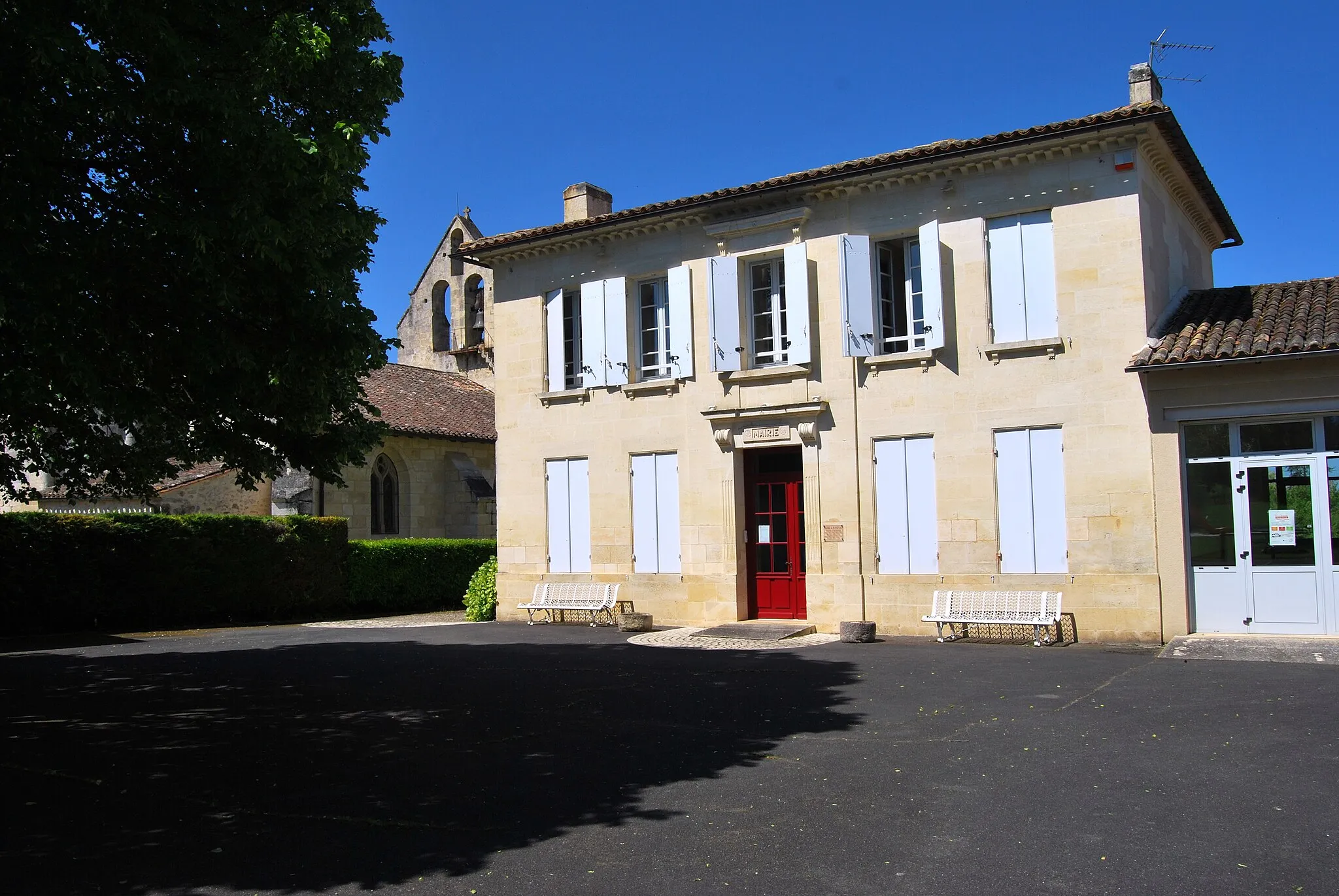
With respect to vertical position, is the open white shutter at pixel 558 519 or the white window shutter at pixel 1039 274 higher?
the white window shutter at pixel 1039 274

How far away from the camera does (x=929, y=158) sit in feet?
46.4

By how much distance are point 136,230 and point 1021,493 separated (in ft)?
33.7

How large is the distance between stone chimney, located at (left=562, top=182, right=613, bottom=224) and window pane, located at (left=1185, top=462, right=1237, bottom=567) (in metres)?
10.3

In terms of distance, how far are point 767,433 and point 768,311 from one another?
71.9 inches

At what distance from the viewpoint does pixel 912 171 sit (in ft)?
47.4

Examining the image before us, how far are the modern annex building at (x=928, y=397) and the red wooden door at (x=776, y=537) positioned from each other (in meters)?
0.04

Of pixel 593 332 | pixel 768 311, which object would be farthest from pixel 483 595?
pixel 768 311

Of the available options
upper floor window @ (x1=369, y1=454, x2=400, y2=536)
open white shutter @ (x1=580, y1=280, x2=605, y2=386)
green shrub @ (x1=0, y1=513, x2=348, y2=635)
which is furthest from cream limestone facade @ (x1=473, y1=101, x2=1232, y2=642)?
upper floor window @ (x1=369, y1=454, x2=400, y2=536)

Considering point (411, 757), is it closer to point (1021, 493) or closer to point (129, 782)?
point (129, 782)

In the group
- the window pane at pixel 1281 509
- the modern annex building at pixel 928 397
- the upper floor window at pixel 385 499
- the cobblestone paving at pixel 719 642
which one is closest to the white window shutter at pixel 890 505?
the modern annex building at pixel 928 397

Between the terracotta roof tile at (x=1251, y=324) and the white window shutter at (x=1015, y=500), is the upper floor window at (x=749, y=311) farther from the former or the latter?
the terracotta roof tile at (x=1251, y=324)

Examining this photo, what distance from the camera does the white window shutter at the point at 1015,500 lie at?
44.6 feet

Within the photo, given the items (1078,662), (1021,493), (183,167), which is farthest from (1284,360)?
(183,167)

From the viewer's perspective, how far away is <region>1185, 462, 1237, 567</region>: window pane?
41.2 feet
